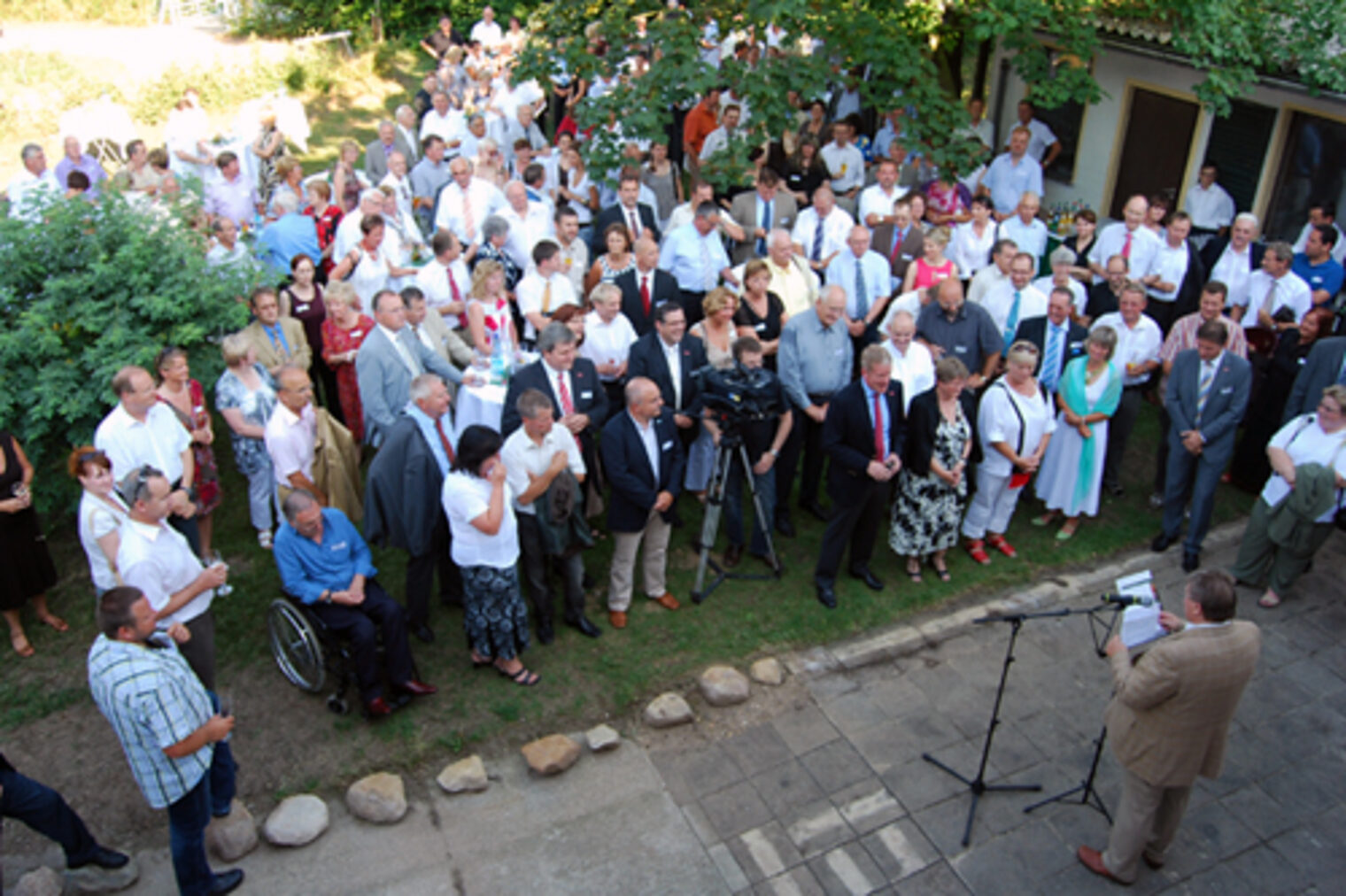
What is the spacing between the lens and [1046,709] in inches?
237

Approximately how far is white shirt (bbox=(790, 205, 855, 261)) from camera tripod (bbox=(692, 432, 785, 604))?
2920 mm

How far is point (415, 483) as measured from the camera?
591cm

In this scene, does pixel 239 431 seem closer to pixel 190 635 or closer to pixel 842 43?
pixel 190 635

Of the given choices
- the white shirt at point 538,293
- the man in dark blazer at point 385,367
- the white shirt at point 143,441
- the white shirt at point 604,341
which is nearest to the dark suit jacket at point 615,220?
the white shirt at point 538,293

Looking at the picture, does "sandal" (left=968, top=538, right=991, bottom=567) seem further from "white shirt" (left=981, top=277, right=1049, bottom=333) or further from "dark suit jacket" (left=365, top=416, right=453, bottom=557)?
"dark suit jacket" (left=365, top=416, right=453, bottom=557)

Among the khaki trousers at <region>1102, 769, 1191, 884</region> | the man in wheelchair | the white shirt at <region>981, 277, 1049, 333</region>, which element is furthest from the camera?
the white shirt at <region>981, 277, 1049, 333</region>

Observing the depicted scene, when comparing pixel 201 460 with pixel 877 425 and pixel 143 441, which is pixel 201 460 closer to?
pixel 143 441

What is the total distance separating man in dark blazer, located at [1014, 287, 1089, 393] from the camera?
304 inches

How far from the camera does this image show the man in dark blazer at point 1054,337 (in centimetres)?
773

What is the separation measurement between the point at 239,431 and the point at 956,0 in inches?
301

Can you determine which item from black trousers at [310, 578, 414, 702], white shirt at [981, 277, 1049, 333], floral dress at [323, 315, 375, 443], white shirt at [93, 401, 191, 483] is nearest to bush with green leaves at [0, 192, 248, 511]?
white shirt at [93, 401, 191, 483]

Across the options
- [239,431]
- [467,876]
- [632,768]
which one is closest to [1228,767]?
[632,768]

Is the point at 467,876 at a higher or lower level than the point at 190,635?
lower

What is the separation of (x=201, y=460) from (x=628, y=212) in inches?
177
